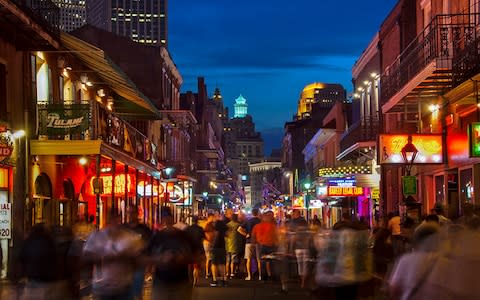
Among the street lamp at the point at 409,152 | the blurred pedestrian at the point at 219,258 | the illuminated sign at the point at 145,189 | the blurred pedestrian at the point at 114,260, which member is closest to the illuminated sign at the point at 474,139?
the street lamp at the point at 409,152

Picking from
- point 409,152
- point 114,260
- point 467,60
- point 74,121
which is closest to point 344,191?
point 409,152

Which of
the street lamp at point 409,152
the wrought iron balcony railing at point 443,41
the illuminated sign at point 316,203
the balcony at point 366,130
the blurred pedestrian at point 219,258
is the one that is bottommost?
the blurred pedestrian at point 219,258

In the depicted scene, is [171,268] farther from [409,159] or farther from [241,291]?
[409,159]

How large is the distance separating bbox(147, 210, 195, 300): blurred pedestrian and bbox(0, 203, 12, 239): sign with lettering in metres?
11.1

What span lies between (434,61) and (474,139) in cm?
265

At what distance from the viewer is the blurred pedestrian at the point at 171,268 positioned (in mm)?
10688

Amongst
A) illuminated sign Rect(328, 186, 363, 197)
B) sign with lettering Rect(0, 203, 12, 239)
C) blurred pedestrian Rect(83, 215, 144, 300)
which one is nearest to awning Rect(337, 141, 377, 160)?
illuminated sign Rect(328, 186, 363, 197)

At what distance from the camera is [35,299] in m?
10.1

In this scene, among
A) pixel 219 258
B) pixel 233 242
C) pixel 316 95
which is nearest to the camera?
pixel 219 258

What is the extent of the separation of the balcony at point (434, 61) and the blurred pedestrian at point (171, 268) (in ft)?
35.1

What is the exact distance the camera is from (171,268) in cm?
1073

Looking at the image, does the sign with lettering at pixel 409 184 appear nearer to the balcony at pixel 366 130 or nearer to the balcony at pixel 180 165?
the balcony at pixel 366 130

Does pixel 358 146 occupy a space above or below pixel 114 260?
above

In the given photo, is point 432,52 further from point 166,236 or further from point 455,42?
point 166,236
